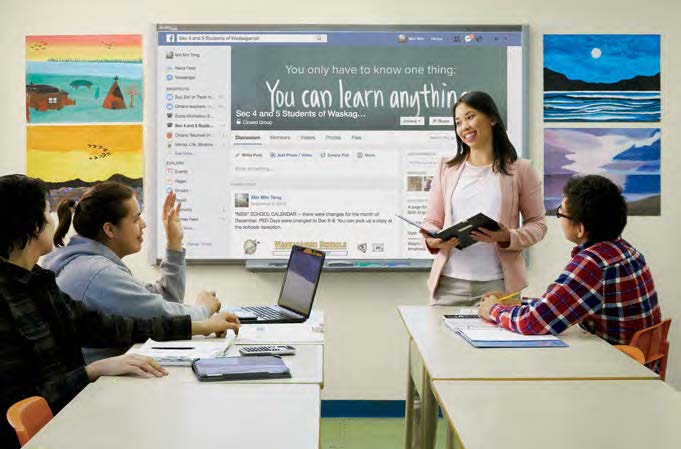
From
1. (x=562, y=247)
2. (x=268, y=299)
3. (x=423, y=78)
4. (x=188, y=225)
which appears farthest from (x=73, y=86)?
(x=562, y=247)

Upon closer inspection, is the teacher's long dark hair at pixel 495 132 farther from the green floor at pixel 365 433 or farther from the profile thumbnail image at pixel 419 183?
the green floor at pixel 365 433

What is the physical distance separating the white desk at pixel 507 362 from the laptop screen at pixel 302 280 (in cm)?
47

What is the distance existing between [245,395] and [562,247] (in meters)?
2.87

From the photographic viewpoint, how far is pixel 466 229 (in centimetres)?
279

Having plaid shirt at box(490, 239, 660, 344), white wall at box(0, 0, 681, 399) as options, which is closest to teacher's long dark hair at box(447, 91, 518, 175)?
plaid shirt at box(490, 239, 660, 344)

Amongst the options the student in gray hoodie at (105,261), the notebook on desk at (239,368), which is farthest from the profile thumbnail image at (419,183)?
the notebook on desk at (239,368)

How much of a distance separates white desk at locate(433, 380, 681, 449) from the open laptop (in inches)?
43.4

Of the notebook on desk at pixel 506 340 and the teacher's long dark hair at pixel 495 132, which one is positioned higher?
the teacher's long dark hair at pixel 495 132

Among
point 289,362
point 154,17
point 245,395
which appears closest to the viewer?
point 245,395

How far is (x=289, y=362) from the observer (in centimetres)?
208

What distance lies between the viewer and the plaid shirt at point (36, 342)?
71.3 inches

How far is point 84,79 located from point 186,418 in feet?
9.89

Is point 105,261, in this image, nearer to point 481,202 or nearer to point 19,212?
point 19,212

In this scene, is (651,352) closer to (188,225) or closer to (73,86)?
(188,225)
